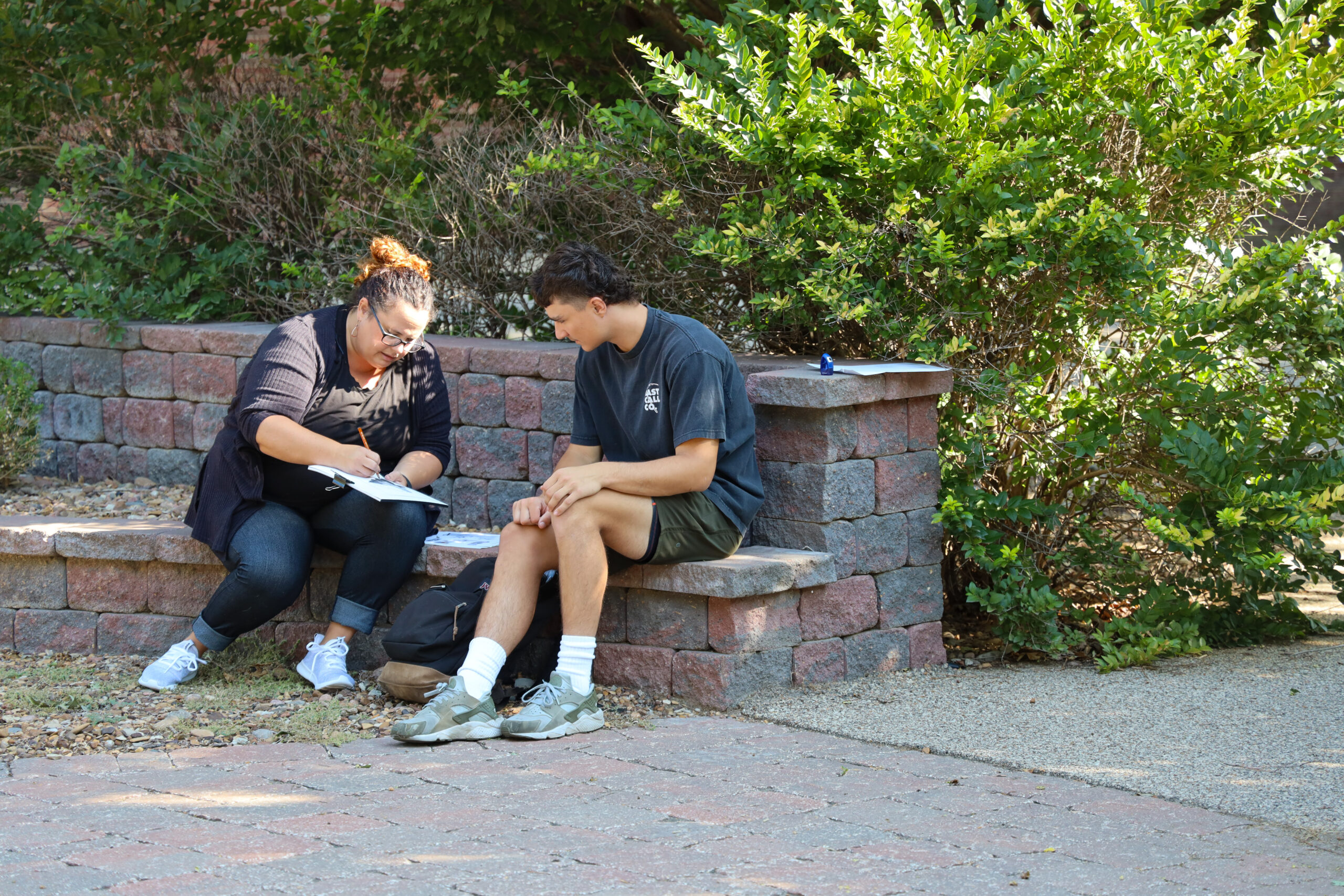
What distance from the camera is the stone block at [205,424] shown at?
255 inches

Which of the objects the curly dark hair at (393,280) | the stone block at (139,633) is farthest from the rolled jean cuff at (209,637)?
the curly dark hair at (393,280)

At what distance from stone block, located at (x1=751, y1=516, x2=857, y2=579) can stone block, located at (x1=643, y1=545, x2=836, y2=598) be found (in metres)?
0.11

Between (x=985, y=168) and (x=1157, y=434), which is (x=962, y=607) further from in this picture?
(x=985, y=168)

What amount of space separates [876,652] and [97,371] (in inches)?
168

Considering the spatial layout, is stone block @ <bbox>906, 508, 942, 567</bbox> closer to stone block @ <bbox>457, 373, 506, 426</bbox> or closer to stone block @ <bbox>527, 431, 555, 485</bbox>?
stone block @ <bbox>527, 431, 555, 485</bbox>

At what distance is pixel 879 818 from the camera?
330cm

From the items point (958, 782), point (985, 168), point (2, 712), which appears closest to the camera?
point (958, 782)

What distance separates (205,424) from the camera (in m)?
6.54

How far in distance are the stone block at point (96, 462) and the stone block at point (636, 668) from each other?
345 cm

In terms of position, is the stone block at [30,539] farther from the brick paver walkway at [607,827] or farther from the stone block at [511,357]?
the stone block at [511,357]

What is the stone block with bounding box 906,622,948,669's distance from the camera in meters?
4.99

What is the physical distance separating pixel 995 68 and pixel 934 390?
1.29 metres

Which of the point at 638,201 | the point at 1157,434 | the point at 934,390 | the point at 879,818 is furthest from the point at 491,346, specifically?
the point at 879,818

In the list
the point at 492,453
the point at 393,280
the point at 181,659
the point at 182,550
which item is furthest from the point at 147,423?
the point at 393,280
